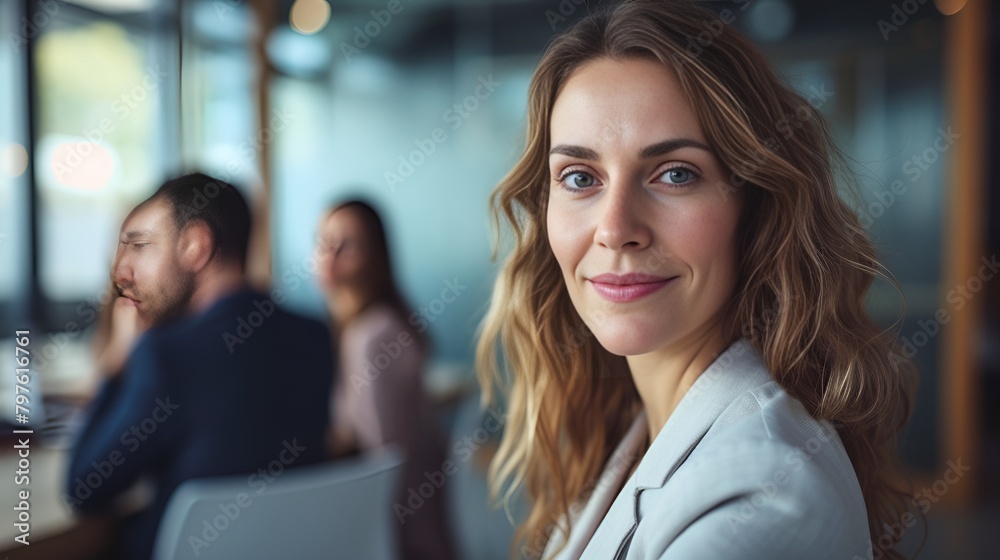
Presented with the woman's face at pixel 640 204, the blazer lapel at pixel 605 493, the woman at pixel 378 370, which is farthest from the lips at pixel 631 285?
the woman at pixel 378 370

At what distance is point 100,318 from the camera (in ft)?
2.12

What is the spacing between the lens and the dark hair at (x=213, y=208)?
0.50 meters

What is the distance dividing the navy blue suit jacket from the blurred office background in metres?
0.19

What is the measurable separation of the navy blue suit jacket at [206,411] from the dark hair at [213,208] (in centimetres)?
19

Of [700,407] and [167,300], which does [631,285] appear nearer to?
[700,407]

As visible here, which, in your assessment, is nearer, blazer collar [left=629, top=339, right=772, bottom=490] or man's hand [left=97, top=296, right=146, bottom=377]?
man's hand [left=97, top=296, right=146, bottom=377]

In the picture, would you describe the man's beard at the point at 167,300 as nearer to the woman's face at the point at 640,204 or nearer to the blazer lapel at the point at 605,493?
the woman's face at the point at 640,204

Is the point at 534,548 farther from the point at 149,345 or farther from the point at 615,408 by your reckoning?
the point at 149,345

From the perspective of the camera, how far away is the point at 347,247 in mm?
2529

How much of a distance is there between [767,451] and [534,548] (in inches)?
26.3

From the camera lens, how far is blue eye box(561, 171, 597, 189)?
2.73 ft

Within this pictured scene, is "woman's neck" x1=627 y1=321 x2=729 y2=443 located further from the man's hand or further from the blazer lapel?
the man's hand

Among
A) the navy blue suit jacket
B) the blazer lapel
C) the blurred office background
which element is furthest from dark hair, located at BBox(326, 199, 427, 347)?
the blazer lapel

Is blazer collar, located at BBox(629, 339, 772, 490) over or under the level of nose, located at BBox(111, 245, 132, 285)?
under
